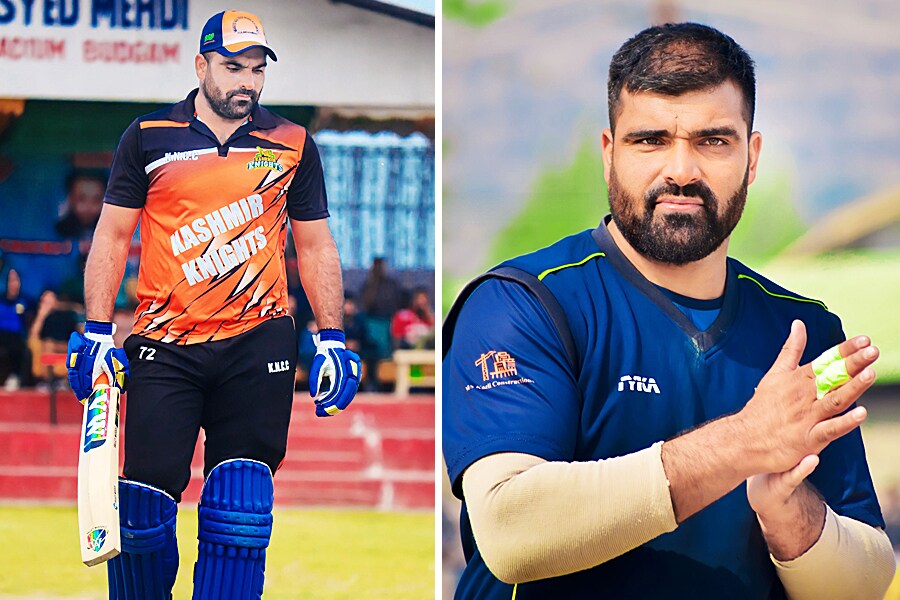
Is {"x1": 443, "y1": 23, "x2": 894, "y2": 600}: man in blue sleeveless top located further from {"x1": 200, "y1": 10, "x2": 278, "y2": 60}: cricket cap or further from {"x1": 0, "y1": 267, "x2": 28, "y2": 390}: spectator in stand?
{"x1": 0, "y1": 267, "x2": 28, "y2": 390}: spectator in stand

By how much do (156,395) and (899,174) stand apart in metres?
2.03

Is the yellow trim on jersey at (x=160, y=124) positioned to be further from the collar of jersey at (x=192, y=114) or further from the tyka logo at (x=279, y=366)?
the tyka logo at (x=279, y=366)

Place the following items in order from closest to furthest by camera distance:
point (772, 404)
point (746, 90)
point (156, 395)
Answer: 1. point (772, 404)
2. point (746, 90)
3. point (156, 395)

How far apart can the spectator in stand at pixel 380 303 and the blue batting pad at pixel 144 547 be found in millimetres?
679

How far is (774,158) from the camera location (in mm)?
2865

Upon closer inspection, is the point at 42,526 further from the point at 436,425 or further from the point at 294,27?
the point at 294,27

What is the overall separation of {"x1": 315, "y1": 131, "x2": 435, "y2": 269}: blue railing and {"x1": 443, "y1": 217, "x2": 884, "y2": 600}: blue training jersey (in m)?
0.59

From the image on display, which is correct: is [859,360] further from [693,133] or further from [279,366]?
[279,366]

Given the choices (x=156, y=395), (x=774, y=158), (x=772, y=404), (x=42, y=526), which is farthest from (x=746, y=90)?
(x=42, y=526)

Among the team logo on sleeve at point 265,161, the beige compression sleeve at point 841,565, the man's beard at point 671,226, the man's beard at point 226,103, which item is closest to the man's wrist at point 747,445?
the beige compression sleeve at point 841,565

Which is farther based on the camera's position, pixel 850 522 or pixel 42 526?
pixel 42 526

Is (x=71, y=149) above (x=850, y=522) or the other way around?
above

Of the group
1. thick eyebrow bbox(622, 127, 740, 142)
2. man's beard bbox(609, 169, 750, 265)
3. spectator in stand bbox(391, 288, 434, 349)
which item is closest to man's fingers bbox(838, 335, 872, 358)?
man's beard bbox(609, 169, 750, 265)

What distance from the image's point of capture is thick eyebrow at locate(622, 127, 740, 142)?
2.43 metres
